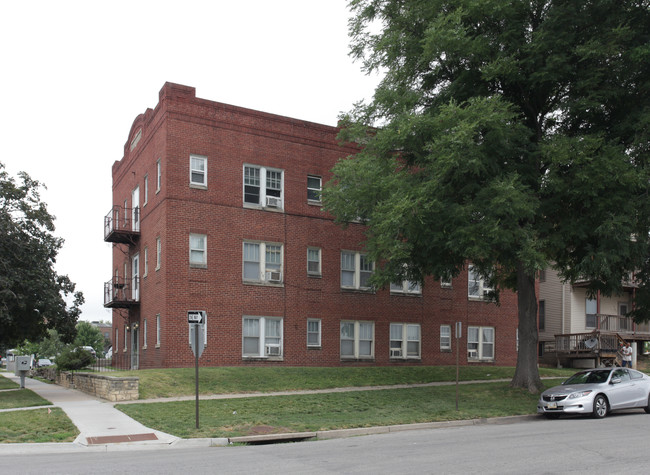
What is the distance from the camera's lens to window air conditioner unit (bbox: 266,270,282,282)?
Result: 28312 millimetres

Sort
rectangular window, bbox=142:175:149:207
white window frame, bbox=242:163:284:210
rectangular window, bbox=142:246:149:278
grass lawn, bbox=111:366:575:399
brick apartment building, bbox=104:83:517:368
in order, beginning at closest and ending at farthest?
grass lawn, bbox=111:366:575:399, brick apartment building, bbox=104:83:517:368, white window frame, bbox=242:163:284:210, rectangular window, bbox=142:246:149:278, rectangular window, bbox=142:175:149:207

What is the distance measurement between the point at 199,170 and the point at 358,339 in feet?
34.0

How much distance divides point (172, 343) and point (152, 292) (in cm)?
323

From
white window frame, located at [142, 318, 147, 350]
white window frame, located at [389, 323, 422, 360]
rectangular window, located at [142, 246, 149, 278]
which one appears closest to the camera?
white window frame, located at [142, 318, 147, 350]

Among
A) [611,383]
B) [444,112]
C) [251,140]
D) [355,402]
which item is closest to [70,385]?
[251,140]

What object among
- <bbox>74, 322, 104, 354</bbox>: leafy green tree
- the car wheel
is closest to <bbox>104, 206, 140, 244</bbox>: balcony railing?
the car wheel

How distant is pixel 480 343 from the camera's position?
3434 centimetres

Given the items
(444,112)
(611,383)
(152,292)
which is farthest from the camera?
(152,292)

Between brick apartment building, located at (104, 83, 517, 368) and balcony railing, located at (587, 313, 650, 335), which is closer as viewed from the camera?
brick apartment building, located at (104, 83, 517, 368)

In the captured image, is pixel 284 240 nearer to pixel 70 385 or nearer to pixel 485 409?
pixel 70 385

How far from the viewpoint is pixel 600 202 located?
61.8 ft

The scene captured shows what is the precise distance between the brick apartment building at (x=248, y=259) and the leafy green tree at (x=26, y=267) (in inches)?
161

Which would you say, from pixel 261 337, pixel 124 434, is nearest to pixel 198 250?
pixel 261 337

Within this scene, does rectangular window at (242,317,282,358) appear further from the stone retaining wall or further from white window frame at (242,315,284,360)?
the stone retaining wall
